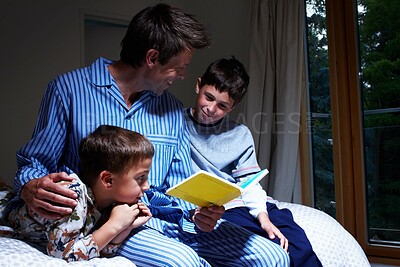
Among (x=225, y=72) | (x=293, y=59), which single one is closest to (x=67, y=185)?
(x=225, y=72)

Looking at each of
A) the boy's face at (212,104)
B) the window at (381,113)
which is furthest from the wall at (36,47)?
the boy's face at (212,104)

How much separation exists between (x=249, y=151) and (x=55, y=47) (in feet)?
5.94

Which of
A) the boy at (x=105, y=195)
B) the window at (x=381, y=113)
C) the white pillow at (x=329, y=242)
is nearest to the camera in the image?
the boy at (x=105, y=195)

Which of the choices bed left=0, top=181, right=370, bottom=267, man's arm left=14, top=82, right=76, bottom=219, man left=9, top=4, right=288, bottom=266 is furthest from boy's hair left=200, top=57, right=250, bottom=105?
man's arm left=14, top=82, right=76, bottom=219

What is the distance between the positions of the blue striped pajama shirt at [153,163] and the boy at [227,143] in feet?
0.69

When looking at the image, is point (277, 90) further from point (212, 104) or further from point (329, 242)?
point (329, 242)

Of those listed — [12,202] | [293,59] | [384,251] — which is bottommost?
[384,251]

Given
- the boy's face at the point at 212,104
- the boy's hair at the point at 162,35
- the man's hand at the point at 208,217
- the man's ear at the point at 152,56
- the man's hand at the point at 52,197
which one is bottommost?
the man's hand at the point at 208,217

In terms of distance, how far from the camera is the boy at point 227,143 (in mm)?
1664

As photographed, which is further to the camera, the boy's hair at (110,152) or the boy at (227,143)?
the boy at (227,143)

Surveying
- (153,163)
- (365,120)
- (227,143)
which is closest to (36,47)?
(227,143)

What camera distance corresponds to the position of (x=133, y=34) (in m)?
1.47

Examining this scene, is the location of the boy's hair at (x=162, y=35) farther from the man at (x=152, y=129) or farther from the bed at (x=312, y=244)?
the bed at (x=312, y=244)

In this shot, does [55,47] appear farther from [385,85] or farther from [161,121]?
[385,85]
